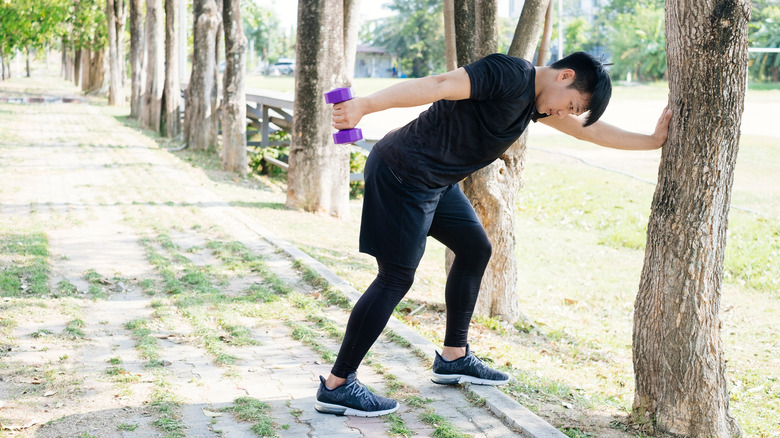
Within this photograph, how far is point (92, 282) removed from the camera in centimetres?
645

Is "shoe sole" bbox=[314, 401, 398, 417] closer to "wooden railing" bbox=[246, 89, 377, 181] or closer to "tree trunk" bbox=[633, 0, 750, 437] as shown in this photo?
"tree trunk" bbox=[633, 0, 750, 437]

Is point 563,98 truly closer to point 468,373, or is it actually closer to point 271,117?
point 468,373

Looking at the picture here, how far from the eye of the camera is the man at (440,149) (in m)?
3.33

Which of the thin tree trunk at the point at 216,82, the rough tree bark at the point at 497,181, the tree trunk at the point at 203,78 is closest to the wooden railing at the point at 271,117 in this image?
the thin tree trunk at the point at 216,82

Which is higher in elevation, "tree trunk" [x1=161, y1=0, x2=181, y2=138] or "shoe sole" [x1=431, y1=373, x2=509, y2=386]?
"tree trunk" [x1=161, y1=0, x2=181, y2=138]

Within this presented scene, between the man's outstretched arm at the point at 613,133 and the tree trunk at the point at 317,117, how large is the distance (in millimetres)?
6062

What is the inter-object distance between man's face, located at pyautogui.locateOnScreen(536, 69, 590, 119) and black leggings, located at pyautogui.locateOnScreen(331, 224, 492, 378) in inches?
29.1

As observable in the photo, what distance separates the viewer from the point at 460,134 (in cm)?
356

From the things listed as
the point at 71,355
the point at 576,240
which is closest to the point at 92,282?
the point at 71,355

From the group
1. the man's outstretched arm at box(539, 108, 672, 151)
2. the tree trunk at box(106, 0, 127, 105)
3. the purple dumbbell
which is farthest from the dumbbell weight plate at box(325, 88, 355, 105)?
the tree trunk at box(106, 0, 127, 105)

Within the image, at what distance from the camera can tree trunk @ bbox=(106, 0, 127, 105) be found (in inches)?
1207

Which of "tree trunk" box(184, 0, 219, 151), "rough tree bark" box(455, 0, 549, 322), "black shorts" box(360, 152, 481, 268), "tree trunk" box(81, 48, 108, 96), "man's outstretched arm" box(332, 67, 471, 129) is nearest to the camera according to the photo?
"man's outstretched arm" box(332, 67, 471, 129)

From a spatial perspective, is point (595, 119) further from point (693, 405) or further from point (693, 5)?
point (693, 405)

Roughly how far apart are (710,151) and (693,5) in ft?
2.17
